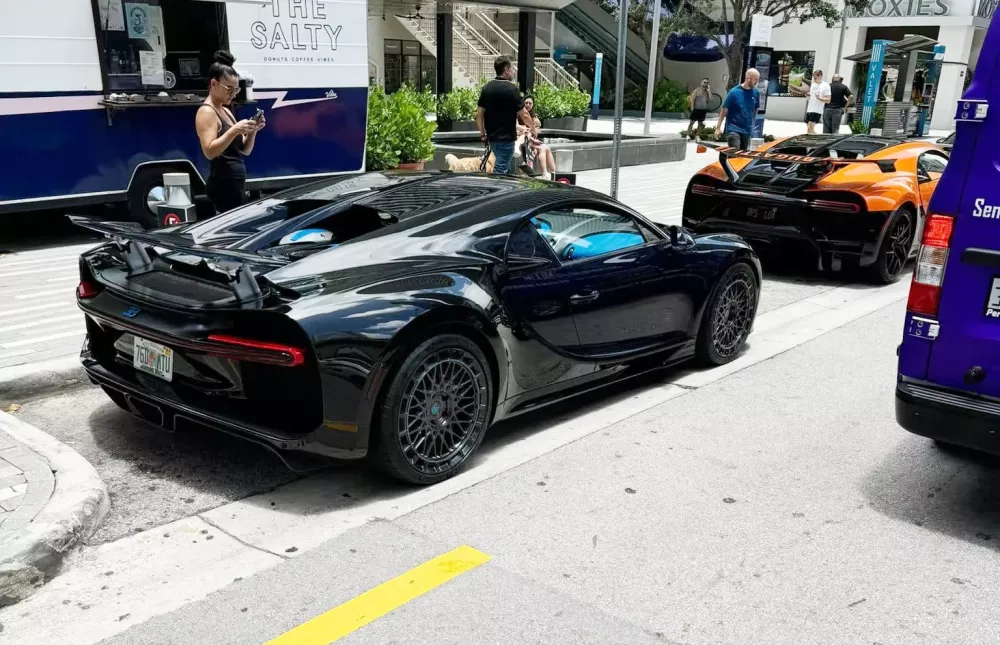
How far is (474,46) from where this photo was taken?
29516mm

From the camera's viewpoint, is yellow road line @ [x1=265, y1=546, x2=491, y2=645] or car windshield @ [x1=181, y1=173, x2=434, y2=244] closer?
yellow road line @ [x1=265, y1=546, x2=491, y2=645]

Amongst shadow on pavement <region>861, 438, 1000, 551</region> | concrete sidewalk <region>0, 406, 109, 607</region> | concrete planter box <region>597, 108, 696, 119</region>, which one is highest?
concrete sidewalk <region>0, 406, 109, 607</region>

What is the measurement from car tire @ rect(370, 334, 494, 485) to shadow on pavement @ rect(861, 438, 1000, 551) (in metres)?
1.92

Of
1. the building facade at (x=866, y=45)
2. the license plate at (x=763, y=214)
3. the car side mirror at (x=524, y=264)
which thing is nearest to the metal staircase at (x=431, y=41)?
the building facade at (x=866, y=45)

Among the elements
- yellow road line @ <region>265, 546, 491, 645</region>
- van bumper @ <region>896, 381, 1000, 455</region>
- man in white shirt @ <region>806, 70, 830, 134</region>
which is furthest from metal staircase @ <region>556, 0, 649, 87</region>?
yellow road line @ <region>265, 546, 491, 645</region>

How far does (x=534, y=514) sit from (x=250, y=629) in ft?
4.55

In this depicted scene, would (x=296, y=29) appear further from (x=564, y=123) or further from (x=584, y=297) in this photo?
(x=564, y=123)

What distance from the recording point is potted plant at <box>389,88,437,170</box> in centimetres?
1362

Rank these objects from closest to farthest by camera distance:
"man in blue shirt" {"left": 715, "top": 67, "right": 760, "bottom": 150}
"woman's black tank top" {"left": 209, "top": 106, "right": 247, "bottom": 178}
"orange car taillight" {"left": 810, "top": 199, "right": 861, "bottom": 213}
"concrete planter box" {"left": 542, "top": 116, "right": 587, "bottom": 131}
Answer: "woman's black tank top" {"left": 209, "top": 106, "right": 247, "bottom": 178}
"orange car taillight" {"left": 810, "top": 199, "right": 861, "bottom": 213}
"man in blue shirt" {"left": 715, "top": 67, "right": 760, "bottom": 150}
"concrete planter box" {"left": 542, "top": 116, "right": 587, "bottom": 131}

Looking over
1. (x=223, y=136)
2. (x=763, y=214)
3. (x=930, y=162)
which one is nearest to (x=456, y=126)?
(x=930, y=162)

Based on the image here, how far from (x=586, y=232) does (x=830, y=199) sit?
162 inches

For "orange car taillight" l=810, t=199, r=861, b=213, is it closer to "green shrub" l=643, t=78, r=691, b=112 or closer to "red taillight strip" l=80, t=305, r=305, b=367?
"red taillight strip" l=80, t=305, r=305, b=367

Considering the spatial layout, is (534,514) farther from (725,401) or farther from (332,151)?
(332,151)

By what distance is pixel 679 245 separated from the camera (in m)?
5.70
